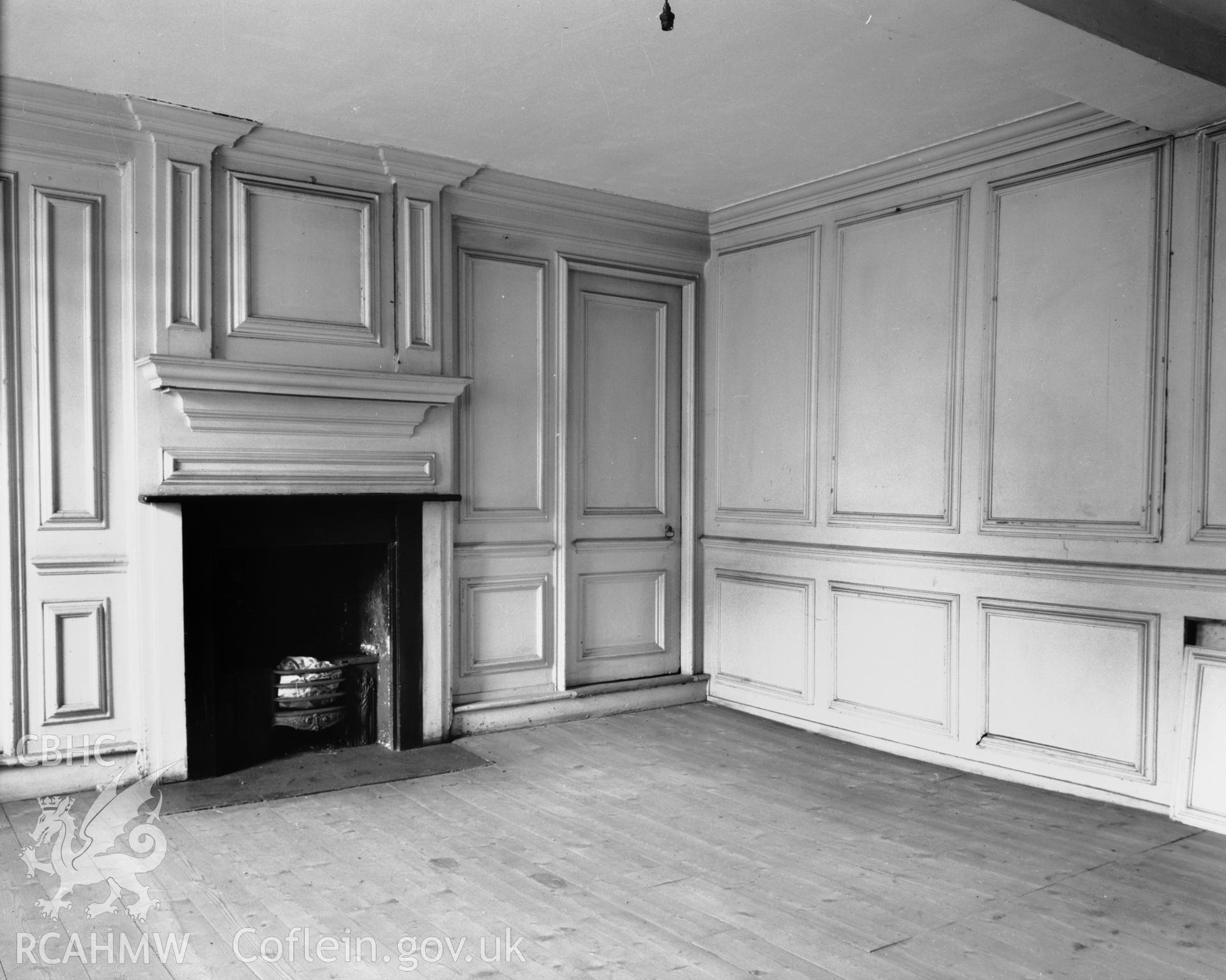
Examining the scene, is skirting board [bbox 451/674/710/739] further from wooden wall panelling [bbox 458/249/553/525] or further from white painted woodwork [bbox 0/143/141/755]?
white painted woodwork [bbox 0/143/141/755]

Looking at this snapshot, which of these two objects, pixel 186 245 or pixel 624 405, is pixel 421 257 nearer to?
pixel 186 245

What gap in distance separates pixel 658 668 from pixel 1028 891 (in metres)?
2.69

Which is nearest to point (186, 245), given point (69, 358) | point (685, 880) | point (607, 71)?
point (69, 358)

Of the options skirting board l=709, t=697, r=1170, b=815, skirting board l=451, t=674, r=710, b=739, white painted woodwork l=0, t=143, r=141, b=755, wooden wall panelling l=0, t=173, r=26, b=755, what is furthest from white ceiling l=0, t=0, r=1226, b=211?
skirting board l=451, t=674, r=710, b=739

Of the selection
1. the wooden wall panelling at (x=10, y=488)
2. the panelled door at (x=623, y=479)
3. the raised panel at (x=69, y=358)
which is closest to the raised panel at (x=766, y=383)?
the panelled door at (x=623, y=479)

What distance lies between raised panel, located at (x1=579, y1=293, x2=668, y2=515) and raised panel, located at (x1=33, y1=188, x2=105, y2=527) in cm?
223

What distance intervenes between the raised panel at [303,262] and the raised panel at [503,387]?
511mm

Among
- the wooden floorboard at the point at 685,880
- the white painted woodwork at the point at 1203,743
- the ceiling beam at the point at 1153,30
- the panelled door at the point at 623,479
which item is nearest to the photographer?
the wooden floorboard at the point at 685,880

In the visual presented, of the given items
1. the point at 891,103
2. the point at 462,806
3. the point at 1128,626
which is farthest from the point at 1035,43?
the point at 462,806

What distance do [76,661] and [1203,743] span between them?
4070 mm

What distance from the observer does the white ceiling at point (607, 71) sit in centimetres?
305

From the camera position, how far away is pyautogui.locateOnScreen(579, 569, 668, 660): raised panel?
5195mm

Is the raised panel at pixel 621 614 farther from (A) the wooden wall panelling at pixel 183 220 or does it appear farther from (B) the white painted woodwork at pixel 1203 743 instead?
(B) the white painted woodwork at pixel 1203 743

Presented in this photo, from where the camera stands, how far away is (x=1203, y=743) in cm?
346
